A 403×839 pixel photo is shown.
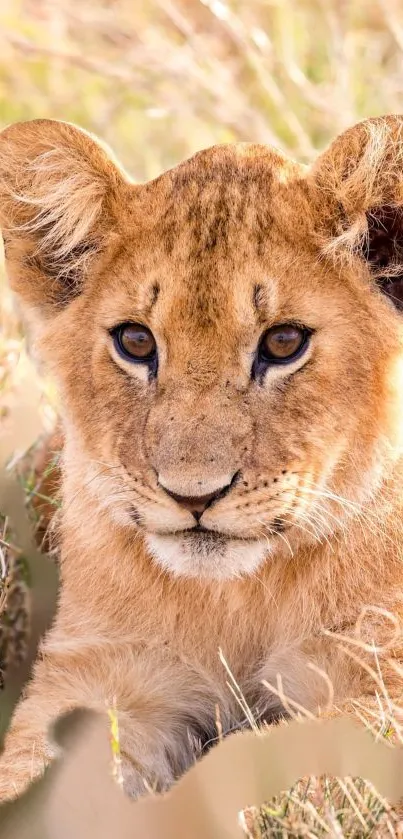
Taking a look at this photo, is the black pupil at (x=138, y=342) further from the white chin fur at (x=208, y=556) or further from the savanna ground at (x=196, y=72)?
the savanna ground at (x=196, y=72)

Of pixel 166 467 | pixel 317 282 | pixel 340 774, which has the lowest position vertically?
pixel 340 774

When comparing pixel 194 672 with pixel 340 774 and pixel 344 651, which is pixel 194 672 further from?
pixel 340 774

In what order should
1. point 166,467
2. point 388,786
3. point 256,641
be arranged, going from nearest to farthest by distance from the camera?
1. point 388,786
2. point 166,467
3. point 256,641

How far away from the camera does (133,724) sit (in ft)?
8.17

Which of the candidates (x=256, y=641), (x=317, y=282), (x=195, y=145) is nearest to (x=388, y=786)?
(x=256, y=641)

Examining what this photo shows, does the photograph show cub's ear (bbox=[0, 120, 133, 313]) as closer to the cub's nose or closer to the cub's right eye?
the cub's right eye

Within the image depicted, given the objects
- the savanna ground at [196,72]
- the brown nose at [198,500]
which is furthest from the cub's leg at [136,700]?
the savanna ground at [196,72]

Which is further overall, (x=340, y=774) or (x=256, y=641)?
(x=256, y=641)

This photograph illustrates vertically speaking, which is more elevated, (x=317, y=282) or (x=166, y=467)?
(x=317, y=282)

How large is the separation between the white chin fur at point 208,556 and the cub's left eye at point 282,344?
1.19 feet

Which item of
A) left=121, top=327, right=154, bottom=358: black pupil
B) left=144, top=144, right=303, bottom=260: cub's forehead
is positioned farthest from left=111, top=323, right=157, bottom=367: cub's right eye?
left=144, top=144, right=303, bottom=260: cub's forehead

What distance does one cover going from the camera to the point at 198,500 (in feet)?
6.97

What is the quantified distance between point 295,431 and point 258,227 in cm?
43

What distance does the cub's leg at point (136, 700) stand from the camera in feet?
8.04
